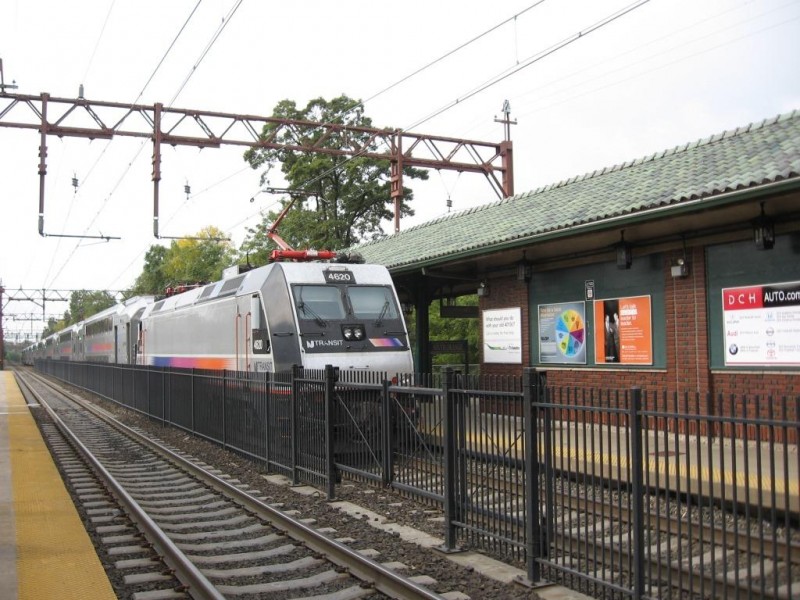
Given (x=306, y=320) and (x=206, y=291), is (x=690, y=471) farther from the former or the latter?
(x=206, y=291)

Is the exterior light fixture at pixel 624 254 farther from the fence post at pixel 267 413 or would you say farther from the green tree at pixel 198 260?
the green tree at pixel 198 260

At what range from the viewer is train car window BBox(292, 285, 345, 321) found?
12773 mm

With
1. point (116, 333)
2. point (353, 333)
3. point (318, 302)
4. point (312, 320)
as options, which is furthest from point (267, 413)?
point (116, 333)

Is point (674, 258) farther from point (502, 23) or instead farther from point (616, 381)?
point (502, 23)

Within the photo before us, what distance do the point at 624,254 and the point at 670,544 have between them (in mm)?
7707

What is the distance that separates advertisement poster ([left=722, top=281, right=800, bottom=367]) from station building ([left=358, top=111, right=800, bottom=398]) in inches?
0.7

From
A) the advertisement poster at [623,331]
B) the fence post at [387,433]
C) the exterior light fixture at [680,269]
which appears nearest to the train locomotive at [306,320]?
the advertisement poster at [623,331]

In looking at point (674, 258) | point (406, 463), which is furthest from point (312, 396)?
point (674, 258)

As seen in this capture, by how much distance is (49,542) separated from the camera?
23.3 feet

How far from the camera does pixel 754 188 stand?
8.82 metres

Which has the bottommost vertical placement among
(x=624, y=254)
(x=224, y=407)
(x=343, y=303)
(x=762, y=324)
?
(x=224, y=407)

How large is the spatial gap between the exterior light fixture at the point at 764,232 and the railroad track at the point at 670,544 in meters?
5.42

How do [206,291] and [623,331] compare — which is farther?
[206,291]

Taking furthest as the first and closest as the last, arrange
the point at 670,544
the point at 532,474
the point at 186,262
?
the point at 186,262 < the point at 532,474 < the point at 670,544
